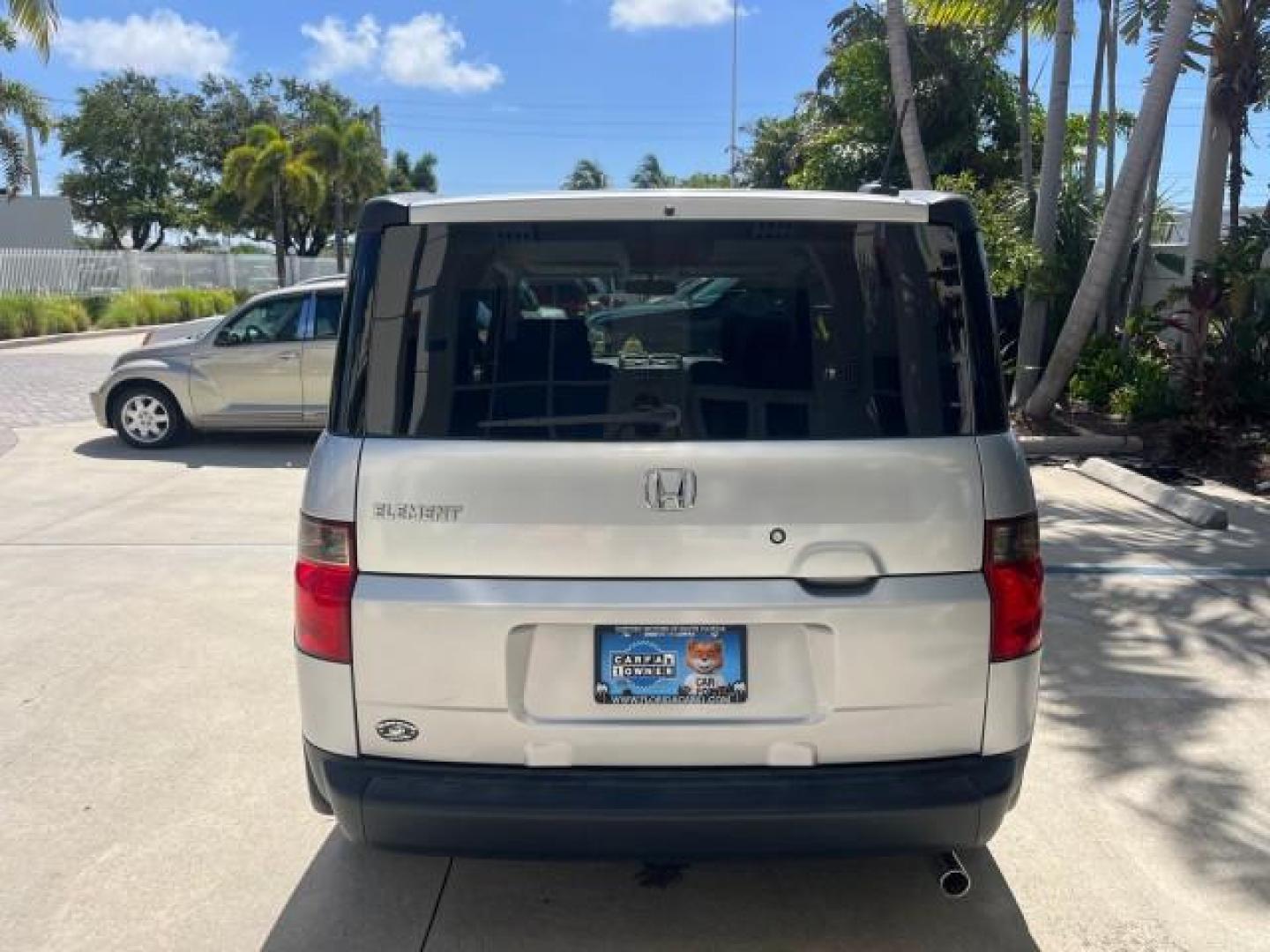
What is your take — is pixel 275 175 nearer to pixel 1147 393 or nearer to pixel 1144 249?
pixel 1144 249

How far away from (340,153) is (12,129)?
693 inches

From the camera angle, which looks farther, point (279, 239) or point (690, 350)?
point (279, 239)

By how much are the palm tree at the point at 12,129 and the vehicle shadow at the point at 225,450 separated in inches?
697

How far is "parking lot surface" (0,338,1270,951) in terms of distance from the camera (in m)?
3.11

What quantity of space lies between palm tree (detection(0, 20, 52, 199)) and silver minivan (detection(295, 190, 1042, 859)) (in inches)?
1046

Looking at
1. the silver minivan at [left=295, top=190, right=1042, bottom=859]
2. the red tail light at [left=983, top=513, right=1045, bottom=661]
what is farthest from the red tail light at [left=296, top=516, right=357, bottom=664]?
the red tail light at [left=983, top=513, right=1045, bottom=661]

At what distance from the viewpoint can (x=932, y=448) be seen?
105 inches

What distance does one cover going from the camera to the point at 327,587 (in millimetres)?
2727

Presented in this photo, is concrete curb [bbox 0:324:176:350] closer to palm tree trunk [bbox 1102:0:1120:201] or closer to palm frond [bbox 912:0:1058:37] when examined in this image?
palm frond [bbox 912:0:1058:37]

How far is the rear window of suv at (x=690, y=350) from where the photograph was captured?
8.87ft

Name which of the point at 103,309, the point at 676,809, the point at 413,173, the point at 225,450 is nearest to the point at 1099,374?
the point at 225,450

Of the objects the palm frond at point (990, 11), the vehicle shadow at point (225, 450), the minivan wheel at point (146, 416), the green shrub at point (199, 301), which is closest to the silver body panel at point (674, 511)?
the vehicle shadow at point (225, 450)

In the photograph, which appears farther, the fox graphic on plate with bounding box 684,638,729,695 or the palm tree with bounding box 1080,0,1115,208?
the palm tree with bounding box 1080,0,1115,208

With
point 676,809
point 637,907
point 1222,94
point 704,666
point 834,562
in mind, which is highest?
point 1222,94
